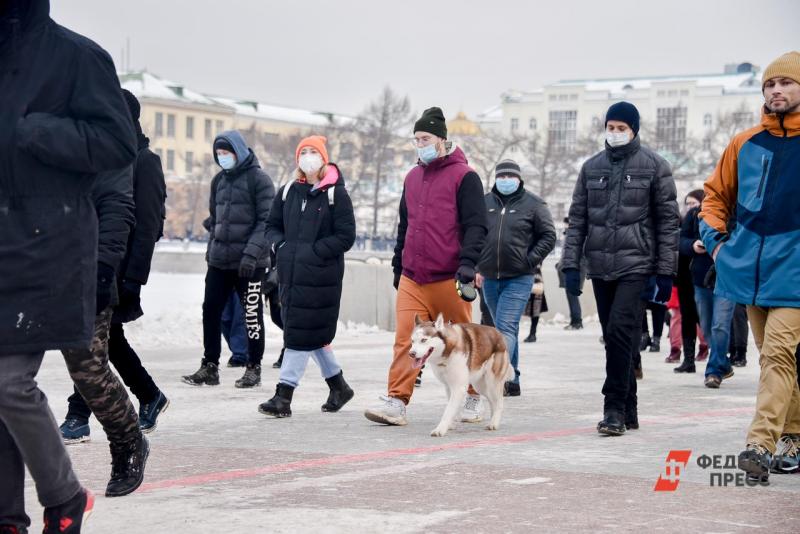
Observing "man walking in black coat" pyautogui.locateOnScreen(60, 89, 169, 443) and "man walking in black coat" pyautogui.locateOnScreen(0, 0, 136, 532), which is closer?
"man walking in black coat" pyautogui.locateOnScreen(0, 0, 136, 532)

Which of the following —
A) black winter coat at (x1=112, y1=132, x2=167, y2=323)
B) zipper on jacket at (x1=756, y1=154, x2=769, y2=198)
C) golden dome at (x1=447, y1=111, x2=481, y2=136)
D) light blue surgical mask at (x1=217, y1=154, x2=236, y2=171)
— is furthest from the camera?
golden dome at (x1=447, y1=111, x2=481, y2=136)

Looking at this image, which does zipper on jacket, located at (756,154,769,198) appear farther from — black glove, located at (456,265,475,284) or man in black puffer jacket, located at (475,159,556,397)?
man in black puffer jacket, located at (475,159,556,397)

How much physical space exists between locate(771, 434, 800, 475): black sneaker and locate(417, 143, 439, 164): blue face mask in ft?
9.60

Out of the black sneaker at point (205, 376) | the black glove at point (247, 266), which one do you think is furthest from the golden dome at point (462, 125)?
the black glove at point (247, 266)

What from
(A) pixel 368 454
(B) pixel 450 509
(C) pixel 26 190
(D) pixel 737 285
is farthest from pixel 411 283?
(C) pixel 26 190

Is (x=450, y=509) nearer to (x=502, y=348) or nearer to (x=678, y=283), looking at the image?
(x=502, y=348)

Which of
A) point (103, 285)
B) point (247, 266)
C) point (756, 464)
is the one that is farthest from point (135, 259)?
point (247, 266)

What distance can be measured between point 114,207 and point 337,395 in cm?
343

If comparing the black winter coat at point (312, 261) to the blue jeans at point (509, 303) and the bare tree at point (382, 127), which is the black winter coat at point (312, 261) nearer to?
the blue jeans at point (509, 303)

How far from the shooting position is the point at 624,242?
26.8ft

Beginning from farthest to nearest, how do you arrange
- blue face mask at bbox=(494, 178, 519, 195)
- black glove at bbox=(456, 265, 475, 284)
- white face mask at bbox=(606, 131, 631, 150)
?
blue face mask at bbox=(494, 178, 519, 195) < black glove at bbox=(456, 265, 475, 284) < white face mask at bbox=(606, 131, 631, 150)

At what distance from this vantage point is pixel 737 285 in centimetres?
659

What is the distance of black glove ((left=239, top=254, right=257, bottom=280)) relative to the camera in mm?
10516

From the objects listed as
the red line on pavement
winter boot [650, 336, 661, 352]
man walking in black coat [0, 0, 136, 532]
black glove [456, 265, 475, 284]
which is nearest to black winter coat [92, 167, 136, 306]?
the red line on pavement
